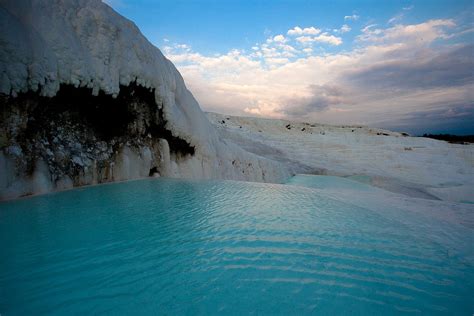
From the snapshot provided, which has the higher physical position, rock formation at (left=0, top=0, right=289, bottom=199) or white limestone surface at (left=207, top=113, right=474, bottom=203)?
rock formation at (left=0, top=0, right=289, bottom=199)

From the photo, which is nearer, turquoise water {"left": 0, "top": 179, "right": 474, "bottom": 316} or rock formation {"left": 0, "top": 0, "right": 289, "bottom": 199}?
turquoise water {"left": 0, "top": 179, "right": 474, "bottom": 316}

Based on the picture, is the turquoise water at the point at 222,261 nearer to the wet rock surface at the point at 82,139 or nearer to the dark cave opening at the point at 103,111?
the wet rock surface at the point at 82,139

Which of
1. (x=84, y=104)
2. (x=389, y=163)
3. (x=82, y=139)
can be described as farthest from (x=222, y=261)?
(x=389, y=163)

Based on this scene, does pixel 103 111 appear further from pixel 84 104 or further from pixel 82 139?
pixel 82 139

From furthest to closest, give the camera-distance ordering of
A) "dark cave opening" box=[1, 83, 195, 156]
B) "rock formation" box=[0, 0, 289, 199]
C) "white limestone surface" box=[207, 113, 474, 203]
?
1. "white limestone surface" box=[207, 113, 474, 203]
2. "dark cave opening" box=[1, 83, 195, 156]
3. "rock formation" box=[0, 0, 289, 199]

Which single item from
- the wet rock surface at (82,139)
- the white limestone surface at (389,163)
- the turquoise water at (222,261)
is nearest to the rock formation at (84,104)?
the wet rock surface at (82,139)

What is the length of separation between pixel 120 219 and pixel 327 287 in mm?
2177

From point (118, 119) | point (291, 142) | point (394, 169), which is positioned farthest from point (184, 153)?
point (291, 142)

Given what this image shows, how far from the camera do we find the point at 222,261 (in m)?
1.99

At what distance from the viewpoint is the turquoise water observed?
1542mm

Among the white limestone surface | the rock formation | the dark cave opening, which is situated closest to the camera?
the rock formation

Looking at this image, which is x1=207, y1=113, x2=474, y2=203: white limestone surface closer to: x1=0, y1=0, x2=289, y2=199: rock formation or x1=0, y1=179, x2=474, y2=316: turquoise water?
x1=0, y1=0, x2=289, y2=199: rock formation

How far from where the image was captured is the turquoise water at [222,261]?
154 centimetres

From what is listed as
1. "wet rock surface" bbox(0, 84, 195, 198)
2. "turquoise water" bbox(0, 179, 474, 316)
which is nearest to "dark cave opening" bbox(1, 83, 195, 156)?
"wet rock surface" bbox(0, 84, 195, 198)
